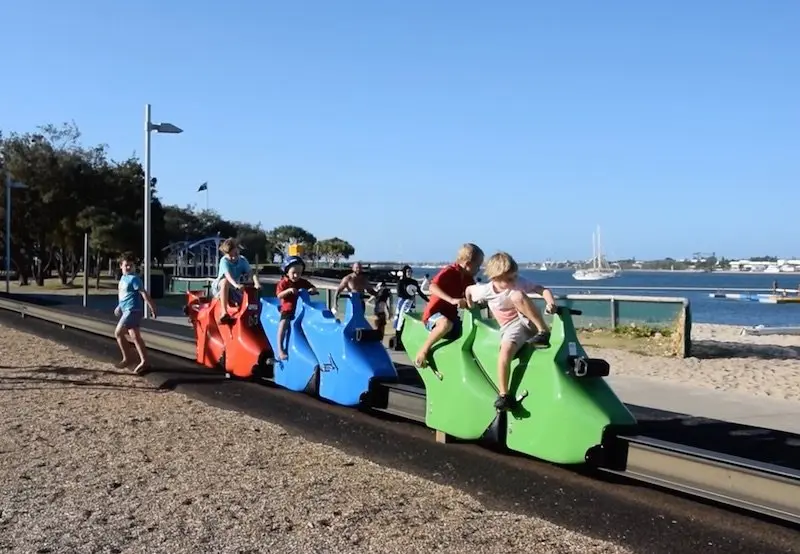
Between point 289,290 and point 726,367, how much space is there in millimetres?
7108

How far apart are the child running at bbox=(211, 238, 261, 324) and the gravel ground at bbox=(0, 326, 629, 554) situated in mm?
2805

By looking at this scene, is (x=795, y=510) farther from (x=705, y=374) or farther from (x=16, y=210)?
(x=16, y=210)

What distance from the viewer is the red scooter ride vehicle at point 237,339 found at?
1102 centimetres

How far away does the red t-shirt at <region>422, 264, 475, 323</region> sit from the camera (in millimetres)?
7821

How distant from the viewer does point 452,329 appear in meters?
7.78

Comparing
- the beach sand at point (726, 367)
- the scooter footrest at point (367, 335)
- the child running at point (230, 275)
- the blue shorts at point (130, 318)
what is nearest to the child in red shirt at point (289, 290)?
the child running at point (230, 275)

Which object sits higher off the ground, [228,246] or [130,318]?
[228,246]

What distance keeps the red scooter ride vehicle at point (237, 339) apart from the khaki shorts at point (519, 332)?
4.78 m

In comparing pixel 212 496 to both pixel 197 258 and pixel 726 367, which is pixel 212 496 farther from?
pixel 197 258

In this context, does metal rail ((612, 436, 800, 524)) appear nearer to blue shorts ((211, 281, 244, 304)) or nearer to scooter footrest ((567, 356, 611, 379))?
scooter footrest ((567, 356, 611, 379))

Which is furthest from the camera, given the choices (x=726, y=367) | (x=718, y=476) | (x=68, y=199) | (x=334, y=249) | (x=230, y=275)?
(x=334, y=249)

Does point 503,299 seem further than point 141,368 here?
No

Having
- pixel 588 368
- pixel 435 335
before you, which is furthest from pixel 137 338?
pixel 588 368

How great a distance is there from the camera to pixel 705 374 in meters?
12.3
